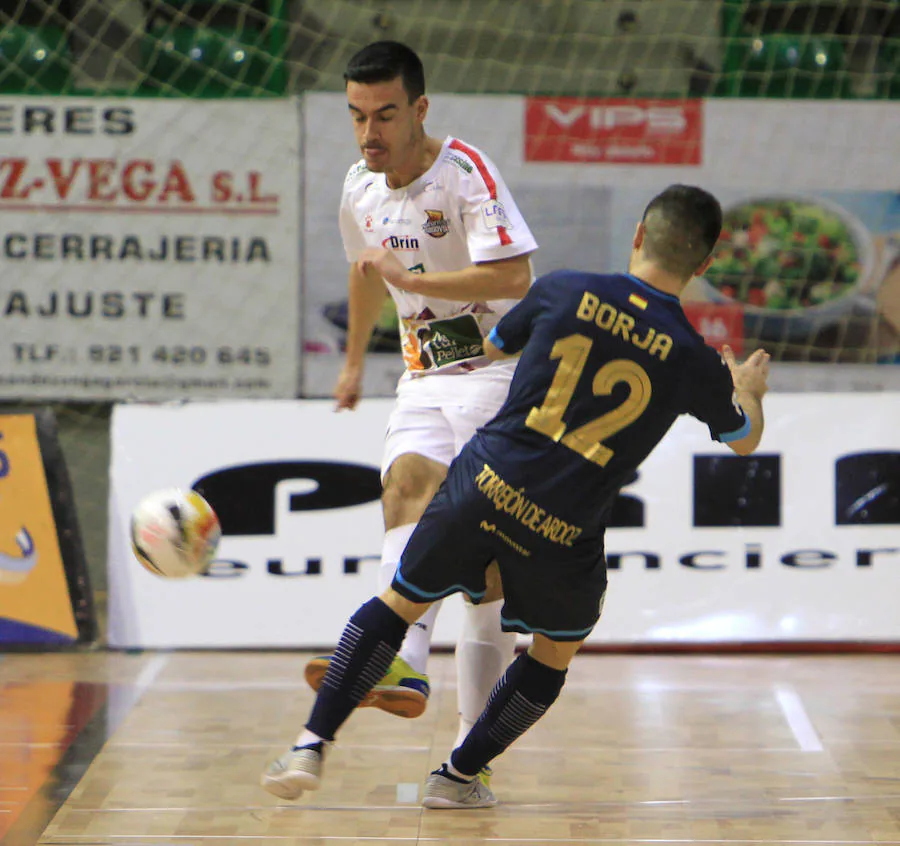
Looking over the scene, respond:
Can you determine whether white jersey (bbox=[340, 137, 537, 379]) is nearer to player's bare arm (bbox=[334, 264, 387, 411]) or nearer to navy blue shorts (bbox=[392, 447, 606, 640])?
player's bare arm (bbox=[334, 264, 387, 411])

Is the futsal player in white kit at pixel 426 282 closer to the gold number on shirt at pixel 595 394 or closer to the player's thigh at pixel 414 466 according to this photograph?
the player's thigh at pixel 414 466

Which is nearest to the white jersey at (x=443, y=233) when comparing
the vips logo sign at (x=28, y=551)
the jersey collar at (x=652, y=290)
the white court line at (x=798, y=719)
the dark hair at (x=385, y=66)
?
the dark hair at (x=385, y=66)

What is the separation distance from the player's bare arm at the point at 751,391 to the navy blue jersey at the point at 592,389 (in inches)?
2.6

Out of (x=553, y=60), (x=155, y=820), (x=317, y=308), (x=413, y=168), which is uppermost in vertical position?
(x=553, y=60)

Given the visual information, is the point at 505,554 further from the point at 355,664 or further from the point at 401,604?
the point at 355,664

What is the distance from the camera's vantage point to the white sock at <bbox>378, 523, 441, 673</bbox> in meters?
3.56

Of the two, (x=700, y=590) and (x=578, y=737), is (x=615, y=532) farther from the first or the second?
(x=578, y=737)

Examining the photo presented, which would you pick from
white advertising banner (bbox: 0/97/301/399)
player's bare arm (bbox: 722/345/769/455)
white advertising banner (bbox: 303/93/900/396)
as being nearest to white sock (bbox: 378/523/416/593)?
player's bare arm (bbox: 722/345/769/455)

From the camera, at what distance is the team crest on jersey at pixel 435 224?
3717 millimetres

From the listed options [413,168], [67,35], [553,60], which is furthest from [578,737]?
[67,35]

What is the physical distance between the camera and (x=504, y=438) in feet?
10.4

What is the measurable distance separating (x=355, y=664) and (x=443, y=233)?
4.31 ft

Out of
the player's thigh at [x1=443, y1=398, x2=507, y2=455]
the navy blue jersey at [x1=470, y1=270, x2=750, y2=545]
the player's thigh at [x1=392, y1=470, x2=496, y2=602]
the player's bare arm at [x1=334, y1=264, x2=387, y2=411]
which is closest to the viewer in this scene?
the navy blue jersey at [x1=470, y1=270, x2=750, y2=545]

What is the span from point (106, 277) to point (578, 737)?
390 centimetres
